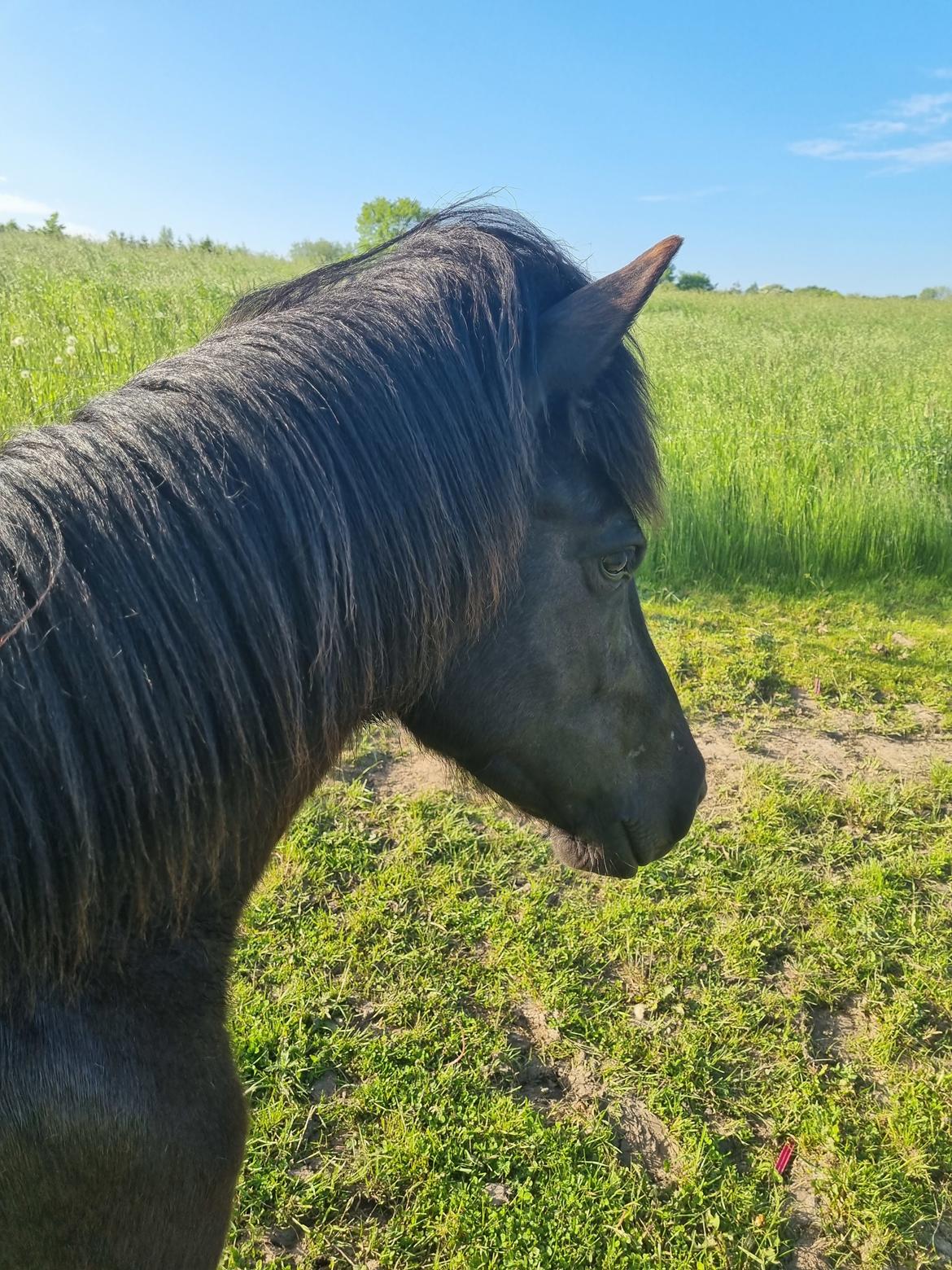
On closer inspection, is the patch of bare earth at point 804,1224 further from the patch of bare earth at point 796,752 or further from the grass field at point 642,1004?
the patch of bare earth at point 796,752

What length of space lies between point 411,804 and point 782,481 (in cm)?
524

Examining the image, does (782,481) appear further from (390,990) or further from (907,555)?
(390,990)

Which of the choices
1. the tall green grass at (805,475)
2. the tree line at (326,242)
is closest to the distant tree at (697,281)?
the tree line at (326,242)

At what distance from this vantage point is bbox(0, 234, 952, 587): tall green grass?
21.5 feet

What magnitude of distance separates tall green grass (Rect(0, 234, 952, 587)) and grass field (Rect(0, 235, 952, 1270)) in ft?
1.83

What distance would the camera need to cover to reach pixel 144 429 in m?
1.27

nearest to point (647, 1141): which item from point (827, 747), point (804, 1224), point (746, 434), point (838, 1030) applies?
point (804, 1224)

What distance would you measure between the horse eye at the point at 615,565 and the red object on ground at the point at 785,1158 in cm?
202

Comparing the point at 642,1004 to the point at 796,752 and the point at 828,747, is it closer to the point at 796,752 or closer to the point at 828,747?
the point at 796,752

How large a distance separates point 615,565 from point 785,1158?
2064mm

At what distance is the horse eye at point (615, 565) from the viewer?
169 centimetres

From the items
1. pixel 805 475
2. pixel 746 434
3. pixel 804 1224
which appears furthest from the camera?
pixel 746 434

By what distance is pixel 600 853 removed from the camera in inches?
79.5

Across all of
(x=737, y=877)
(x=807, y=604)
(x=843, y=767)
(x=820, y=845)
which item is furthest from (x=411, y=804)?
(x=807, y=604)
